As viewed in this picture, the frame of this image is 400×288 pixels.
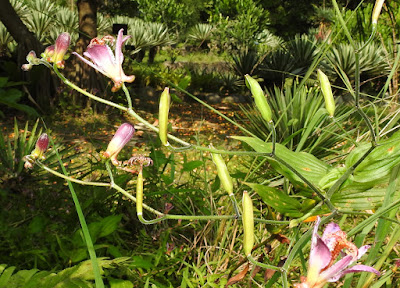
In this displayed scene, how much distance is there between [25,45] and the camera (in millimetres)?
5492

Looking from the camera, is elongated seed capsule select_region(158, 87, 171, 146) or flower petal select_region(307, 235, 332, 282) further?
elongated seed capsule select_region(158, 87, 171, 146)

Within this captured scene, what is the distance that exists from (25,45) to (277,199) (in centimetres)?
537

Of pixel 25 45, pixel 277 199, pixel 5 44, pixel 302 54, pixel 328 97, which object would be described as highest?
pixel 328 97

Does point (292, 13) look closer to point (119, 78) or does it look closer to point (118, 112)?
point (118, 112)

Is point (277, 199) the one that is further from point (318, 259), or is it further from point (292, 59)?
Answer: point (292, 59)

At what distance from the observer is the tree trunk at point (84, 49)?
19.4 ft

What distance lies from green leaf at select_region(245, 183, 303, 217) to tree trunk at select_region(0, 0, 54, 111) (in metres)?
5.21

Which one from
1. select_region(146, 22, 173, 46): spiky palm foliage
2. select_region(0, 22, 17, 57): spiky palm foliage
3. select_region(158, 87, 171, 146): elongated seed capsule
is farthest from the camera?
select_region(146, 22, 173, 46): spiky palm foliage

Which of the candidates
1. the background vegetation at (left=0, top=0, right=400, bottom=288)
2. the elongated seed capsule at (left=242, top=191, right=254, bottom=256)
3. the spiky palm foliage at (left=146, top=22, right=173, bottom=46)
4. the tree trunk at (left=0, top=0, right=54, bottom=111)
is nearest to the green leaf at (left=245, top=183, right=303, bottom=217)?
the background vegetation at (left=0, top=0, right=400, bottom=288)

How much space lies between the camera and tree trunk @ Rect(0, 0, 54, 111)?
17.7 feet

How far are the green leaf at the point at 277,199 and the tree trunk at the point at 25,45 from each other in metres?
5.21

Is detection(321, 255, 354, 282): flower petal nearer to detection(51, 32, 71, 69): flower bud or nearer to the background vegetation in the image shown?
the background vegetation

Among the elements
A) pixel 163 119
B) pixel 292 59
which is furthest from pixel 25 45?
pixel 163 119

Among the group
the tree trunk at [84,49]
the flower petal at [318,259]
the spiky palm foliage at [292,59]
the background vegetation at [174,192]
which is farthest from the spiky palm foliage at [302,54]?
the flower petal at [318,259]
